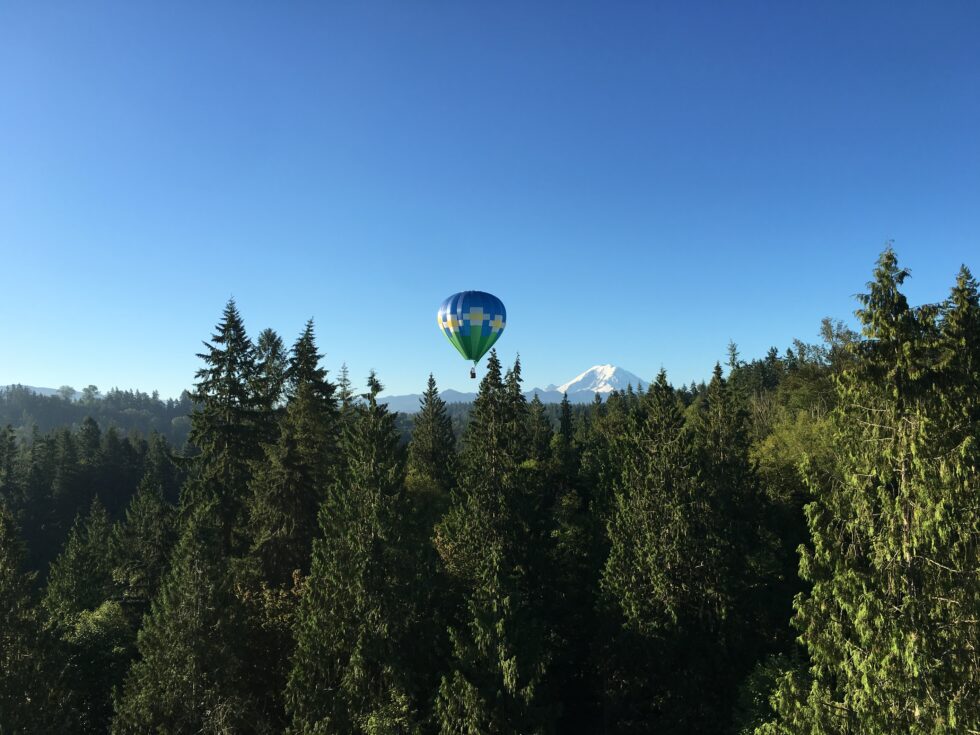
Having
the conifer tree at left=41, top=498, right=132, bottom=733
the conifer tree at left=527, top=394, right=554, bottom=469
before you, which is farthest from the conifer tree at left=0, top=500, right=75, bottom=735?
the conifer tree at left=527, top=394, right=554, bottom=469

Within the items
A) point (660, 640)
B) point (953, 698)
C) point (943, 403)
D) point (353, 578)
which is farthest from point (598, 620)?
point (943, 403)

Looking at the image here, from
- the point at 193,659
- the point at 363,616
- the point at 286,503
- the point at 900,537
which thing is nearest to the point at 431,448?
the point at 286,503

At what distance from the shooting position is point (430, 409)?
5622 cm

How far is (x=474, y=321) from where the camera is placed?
37125mm

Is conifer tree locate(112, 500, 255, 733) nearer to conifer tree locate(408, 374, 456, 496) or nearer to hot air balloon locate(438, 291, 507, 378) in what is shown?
hot air balloon locate(438, 291, 507, 378)

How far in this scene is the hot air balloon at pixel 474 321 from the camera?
1459 inches

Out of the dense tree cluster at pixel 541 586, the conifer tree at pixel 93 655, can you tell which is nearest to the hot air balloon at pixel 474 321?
the dense tree cluster at pixel 541 586

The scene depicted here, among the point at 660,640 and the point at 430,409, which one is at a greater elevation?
the point at 430,409

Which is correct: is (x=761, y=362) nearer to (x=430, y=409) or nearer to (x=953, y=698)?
(x=430, y=409)

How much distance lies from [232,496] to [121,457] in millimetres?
93173

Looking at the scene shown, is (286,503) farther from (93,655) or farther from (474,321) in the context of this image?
(474,321)

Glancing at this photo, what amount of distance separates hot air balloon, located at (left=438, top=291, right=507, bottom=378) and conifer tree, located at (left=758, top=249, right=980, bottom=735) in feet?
88.5

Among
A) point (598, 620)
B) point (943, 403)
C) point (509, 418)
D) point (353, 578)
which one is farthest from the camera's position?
point (509, 418)

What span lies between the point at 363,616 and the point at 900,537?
16.2 metres
